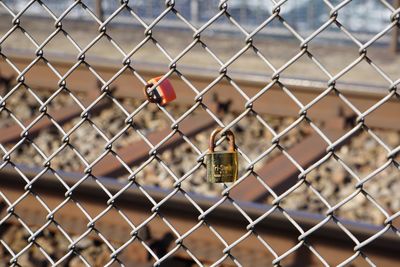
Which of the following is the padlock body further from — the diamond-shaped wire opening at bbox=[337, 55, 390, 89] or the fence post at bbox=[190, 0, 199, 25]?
the fence post at bbox=[190, 0, 199, 25]

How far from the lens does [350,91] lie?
657cm

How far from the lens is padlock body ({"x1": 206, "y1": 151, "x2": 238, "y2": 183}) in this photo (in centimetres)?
268

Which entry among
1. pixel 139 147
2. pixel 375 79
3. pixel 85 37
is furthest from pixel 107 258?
pixel 85 37

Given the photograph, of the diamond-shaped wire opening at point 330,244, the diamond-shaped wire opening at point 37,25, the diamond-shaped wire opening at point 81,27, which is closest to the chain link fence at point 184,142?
the diamond-shaped wire opening at point 330,244

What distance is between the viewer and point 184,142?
643 cm

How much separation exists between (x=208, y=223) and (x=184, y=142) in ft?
7.67

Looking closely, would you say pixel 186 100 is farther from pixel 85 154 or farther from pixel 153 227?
pixel 153 227

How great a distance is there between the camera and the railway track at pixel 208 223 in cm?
404

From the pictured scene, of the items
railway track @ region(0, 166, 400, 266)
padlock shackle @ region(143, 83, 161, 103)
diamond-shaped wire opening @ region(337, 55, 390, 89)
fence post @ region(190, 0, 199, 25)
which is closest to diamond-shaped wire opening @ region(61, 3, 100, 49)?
fence post @ region(190, 0, 199, 25)

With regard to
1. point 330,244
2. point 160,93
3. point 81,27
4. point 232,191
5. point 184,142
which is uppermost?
point 81,27

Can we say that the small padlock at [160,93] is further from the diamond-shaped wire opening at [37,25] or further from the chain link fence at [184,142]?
the diamond-shaped wire opening at [37,25]

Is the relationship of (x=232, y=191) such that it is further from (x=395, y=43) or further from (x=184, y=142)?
(x=395, y=43)

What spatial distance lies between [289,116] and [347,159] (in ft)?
2.72

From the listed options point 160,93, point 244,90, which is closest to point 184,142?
point 244,90
